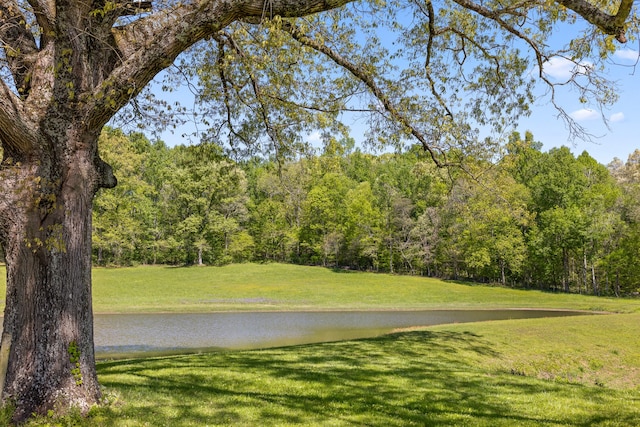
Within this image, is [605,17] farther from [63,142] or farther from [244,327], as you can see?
[244,327]

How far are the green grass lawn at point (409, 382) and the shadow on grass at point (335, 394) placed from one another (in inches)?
0.8

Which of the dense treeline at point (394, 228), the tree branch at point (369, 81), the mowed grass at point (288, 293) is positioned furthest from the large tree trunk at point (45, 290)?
the dense treeline at point (394, 228)

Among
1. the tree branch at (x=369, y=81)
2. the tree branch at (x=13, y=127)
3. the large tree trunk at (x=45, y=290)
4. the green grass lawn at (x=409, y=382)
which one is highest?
the tree branch at (x=369, y=81)

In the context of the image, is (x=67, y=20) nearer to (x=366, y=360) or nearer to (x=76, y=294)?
(x=76, y=294)

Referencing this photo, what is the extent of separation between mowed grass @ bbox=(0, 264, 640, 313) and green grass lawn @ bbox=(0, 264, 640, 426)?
18.0m

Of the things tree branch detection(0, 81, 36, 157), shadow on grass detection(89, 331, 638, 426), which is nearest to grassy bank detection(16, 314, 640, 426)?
shadow on grass detection(89, 331, 638, 426)

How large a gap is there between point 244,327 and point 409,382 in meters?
16.8

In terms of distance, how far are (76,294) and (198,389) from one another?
8.90 feet

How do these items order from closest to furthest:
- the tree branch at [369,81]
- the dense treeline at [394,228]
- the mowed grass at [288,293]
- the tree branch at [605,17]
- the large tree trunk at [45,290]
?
the tree branch at [605,17]
the large tree trunk at [45,290]
the tree branch at [369,81]
the mowed grass at [288,293]
the dense treeline at [394,228]

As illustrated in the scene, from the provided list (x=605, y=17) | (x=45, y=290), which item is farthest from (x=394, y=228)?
(x=45, y=290)

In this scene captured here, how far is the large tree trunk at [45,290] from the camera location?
5340 mm

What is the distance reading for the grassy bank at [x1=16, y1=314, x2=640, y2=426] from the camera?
5.99 m

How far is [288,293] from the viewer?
4172cm

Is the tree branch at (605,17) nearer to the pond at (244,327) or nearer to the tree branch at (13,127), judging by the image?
the tree branch at (13,127)
